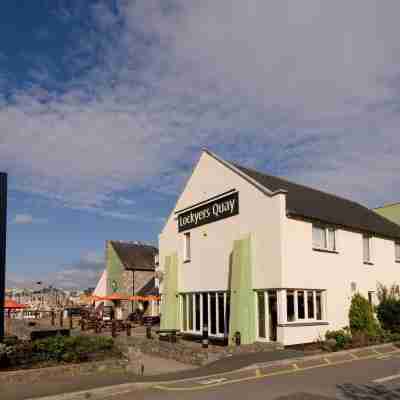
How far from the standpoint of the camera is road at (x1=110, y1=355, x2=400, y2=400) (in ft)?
35.0

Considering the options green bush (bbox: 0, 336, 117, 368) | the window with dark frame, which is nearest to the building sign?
the window with dark frame

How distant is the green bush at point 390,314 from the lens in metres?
Answer: 22.1

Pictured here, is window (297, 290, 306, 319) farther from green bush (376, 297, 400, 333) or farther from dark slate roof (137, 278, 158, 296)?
dark slate roof (137, 278, 158, 296)

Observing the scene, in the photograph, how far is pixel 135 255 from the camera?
47.5m

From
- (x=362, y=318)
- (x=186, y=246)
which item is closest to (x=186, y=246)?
(x=186, y=246)

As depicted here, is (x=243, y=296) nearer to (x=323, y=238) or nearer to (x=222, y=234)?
(x=222, y=234)

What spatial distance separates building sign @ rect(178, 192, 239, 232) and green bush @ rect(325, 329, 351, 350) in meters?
6.69

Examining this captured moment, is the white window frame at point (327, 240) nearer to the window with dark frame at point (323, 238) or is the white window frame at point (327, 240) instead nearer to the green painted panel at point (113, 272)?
the window with dark frame at point (323, 238)

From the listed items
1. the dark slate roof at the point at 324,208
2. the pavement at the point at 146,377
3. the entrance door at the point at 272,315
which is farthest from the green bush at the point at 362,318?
Answer: the pavement at the point at 146,377

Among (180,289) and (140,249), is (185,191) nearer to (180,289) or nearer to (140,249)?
(180,289)

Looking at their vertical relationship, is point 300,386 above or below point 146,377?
above

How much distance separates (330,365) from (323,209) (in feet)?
31.4

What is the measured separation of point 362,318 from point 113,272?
30.5m

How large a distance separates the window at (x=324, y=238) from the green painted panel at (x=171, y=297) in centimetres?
855
